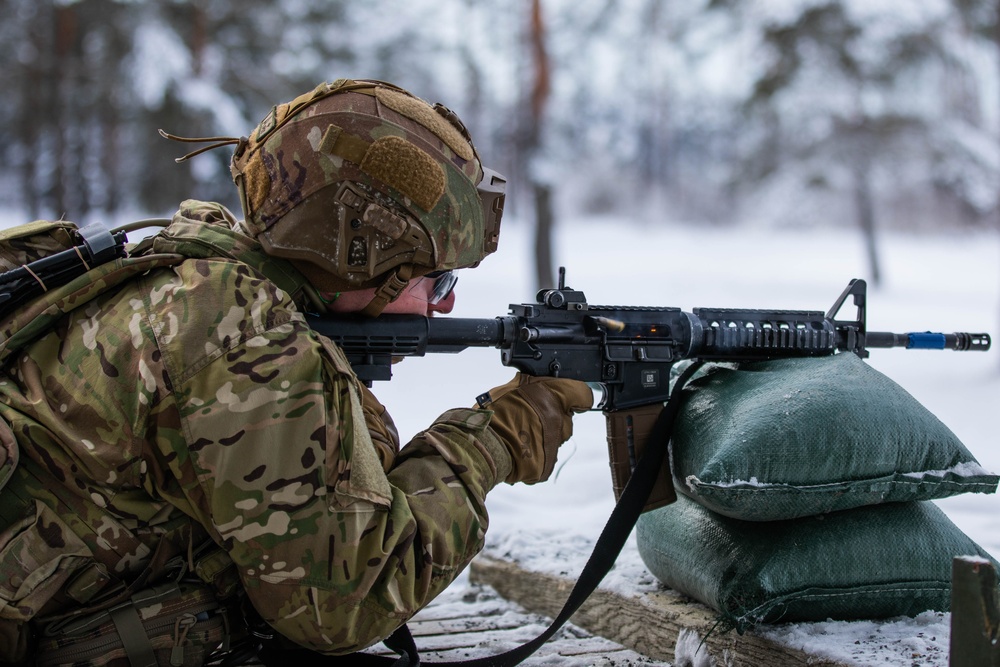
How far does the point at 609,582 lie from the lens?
3127mm

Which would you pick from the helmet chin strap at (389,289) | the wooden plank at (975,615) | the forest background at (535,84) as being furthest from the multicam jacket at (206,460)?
the forest background at (535,84)

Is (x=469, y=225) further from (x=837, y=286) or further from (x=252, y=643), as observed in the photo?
(x=837, y=286)

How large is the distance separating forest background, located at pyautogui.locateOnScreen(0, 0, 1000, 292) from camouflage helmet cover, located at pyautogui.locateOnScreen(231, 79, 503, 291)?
1037 centimetres

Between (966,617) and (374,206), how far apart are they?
4.89 ft

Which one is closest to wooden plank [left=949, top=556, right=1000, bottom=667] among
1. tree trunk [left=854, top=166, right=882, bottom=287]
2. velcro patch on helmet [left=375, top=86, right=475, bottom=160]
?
velcro patch on helmet [left=375, top=86, right=475, bottom=160]

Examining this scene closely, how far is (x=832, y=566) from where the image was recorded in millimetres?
2506

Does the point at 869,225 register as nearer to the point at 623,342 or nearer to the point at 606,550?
the point at 623,342

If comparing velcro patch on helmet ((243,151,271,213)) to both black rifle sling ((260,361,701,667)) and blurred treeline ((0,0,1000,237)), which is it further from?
blurred treeline ((0,0,1000,237))

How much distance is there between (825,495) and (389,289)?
1311mm

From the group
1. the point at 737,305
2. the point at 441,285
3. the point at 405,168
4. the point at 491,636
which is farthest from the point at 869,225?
the point at 405,168

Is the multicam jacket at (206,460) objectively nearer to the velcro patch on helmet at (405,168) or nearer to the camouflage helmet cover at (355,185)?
the camouflage helmet cover at (355,185)

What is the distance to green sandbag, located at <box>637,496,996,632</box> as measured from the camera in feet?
8.12

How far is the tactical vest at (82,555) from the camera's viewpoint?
188cm

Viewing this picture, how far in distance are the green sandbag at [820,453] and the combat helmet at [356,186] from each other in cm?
94
